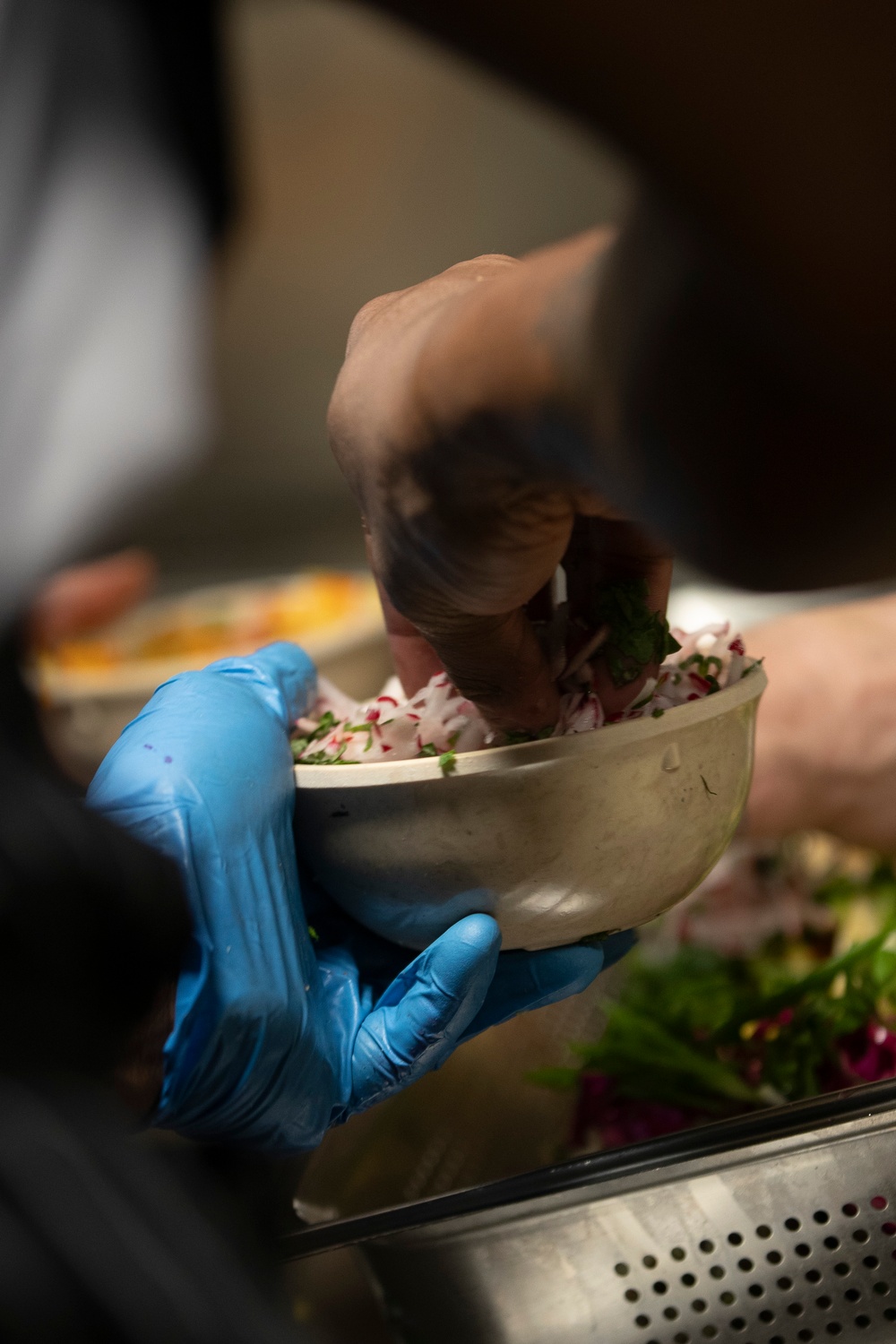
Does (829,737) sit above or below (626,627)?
below

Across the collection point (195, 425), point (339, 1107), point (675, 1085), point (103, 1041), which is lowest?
point (675, 1085)

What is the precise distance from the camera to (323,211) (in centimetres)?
236

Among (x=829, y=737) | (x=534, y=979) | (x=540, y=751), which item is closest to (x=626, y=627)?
(x=540, y=751)

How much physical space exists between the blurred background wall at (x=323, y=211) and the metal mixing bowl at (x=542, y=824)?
0.27 metres

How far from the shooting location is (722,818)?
2.43ft

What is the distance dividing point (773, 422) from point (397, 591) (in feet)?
0.89

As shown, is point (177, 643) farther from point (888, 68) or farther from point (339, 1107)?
point (888, 68)

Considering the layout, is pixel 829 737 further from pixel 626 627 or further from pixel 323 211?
pixel 323 211

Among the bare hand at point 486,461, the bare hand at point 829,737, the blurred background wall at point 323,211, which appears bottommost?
the bare hand at point 829,737

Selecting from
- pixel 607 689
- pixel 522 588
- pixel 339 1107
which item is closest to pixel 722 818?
pixel 607 689

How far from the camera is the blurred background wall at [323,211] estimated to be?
748 millimetres

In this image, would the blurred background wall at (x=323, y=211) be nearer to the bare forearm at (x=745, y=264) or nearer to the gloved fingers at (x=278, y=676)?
the bare forearm at (x=745, y=264)

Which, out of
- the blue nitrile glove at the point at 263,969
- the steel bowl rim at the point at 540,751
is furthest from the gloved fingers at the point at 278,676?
the steel bowl rim at the point at 540,751

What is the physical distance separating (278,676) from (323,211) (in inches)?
73.9
